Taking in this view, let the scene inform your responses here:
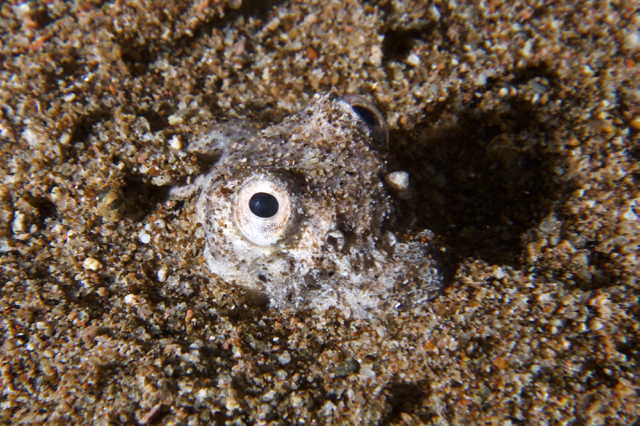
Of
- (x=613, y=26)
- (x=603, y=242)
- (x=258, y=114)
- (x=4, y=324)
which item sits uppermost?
(x=613, y=26)

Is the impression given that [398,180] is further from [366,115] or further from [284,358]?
[284,358]

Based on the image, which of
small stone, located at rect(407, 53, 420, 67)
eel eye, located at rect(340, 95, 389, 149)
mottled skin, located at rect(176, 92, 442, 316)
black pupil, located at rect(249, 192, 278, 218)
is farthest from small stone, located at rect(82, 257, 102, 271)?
small stone, located at rect(407, 53, 420, 67)

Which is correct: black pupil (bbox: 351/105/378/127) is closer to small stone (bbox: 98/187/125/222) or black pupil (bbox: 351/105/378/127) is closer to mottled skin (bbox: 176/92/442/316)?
mottled skin (bbox: 176/92/442/316)

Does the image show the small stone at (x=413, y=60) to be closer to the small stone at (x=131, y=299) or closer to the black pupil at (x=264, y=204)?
the black pupil at (x=264, y=204)

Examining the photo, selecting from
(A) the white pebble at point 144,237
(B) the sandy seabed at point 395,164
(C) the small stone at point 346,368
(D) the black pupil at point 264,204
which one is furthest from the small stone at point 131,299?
(C) the small stone at point 346,368

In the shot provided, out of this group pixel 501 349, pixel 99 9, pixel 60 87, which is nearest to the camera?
pixel 501 349

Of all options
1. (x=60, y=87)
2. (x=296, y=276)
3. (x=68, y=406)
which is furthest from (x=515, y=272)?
(x=60, y=87)

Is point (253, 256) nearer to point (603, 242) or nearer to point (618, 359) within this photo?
point (618, 359)

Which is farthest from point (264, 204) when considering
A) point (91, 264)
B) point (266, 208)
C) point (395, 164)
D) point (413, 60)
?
point (413, 60)
